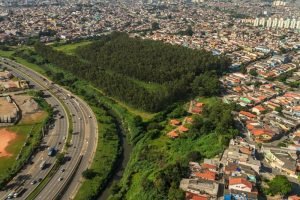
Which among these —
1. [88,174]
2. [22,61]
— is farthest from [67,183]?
[22,61]

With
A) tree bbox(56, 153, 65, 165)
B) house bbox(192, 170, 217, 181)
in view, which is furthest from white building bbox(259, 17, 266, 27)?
tree bbox(56, 153, 65, 165)

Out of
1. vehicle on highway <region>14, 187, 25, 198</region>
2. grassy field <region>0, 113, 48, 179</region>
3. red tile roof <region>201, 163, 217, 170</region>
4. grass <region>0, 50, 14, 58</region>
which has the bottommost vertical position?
grassy field <region>0, 113, 48, 179</region>

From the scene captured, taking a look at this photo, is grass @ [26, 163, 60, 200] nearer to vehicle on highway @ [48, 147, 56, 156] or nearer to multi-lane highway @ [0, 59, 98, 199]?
multi-lane highway @ [0, 59, 98, 199]

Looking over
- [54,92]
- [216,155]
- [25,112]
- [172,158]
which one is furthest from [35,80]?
[216,155]

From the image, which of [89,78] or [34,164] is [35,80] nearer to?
[89,78]

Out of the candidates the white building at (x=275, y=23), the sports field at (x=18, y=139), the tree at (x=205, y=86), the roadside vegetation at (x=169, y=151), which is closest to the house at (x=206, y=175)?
the roadside vegetation at (x=169, y=151)

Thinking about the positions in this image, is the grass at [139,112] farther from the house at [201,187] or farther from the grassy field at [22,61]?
the grassy field at [22,61]
